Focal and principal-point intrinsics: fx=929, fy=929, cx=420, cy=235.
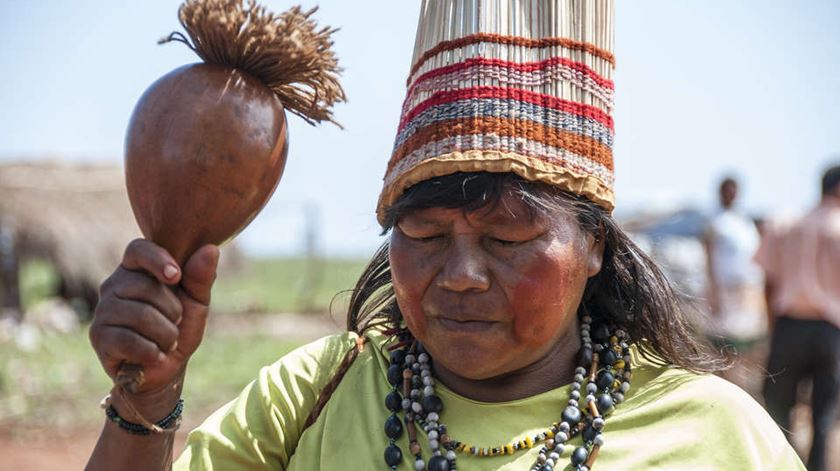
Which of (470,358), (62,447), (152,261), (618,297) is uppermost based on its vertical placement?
(152,261)

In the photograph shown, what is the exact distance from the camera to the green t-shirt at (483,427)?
1.89 m

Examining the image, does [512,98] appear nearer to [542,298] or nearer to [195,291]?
[542,298]

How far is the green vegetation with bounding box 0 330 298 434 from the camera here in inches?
344

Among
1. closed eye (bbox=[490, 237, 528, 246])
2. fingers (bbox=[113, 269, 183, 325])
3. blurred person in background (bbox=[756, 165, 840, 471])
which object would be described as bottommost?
blurred person in background (bbox=[756, 165, 840, 471])

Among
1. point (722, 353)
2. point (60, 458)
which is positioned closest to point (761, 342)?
point (60, 458)

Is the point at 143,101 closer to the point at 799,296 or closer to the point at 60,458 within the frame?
the point at 799,296

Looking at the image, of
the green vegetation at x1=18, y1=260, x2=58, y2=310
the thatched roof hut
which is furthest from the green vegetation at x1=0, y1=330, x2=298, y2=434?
the green vegetation at x1=18, y1=260, x2=58, y2=310

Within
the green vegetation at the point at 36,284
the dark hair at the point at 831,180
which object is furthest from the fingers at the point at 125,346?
the green vegetation at the point at 36,284

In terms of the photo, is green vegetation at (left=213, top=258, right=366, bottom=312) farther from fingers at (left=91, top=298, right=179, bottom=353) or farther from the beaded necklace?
fingers at (left=91, top=298, right=179, bottom=353)

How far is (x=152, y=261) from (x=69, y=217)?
686 inches

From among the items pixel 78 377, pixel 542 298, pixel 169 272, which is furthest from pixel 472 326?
pixel 78 377

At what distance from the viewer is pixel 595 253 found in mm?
2111

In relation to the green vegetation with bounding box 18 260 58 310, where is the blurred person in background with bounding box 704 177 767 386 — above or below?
above

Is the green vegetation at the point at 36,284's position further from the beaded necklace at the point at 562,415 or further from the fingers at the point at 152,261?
the fingers at the point at 152,261
